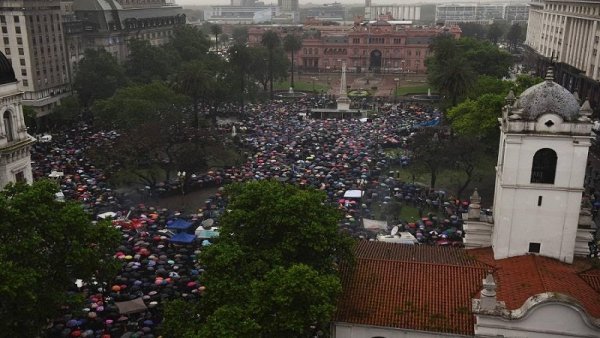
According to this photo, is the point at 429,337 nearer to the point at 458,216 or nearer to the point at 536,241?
the point at 536,241

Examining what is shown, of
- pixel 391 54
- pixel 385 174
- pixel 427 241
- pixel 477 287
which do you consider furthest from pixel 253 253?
pixel 391 54

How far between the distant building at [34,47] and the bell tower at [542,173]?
72.4 metres

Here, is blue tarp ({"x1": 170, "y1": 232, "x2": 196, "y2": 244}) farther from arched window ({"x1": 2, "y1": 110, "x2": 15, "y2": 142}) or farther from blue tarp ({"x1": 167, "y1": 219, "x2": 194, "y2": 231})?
arched window ({"x1": 2, "y1": 110, "x2": 15, "y2": 142})

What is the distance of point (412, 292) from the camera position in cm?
2477

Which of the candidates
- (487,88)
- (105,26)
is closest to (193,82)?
(487,88)

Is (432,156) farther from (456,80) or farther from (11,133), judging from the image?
(11,133)

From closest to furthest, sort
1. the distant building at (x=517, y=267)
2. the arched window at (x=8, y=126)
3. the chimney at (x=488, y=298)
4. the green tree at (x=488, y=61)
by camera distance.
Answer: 1. the chimney at (x=488, y=298)
2. the distant building at (x=517, y=267)
3. the arched window at (x=8, y=126)
4. the green tree at (x=488, y=61)

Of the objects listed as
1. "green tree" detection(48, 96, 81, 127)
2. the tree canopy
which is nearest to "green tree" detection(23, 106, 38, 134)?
"green tree" detection(48, 96, 81, 127)

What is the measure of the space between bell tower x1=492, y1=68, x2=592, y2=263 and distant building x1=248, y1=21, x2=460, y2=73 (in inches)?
4907

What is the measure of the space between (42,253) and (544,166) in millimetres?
21737

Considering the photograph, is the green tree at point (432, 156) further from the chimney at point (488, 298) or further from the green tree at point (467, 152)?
the chimney at point (488, 298)

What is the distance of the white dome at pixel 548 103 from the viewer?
2533 cm

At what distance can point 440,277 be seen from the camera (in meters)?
25.3

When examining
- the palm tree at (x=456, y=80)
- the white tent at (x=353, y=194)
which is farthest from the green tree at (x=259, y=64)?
the white tent at (x=353, y=194)
